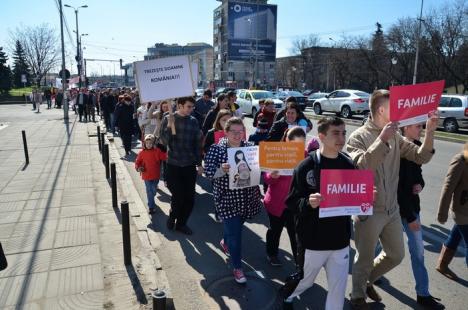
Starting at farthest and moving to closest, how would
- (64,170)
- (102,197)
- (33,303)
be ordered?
(64,170) → (102,197) → (33,303)

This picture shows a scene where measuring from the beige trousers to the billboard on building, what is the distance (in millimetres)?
66425

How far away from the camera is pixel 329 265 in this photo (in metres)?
3.29

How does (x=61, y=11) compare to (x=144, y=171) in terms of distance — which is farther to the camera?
(x=61, y=11)

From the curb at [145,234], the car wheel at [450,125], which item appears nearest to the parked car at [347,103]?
the car wheel at [450,125]

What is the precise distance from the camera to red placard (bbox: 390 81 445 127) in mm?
3195

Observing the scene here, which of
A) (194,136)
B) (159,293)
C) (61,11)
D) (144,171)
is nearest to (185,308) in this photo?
(159,293)

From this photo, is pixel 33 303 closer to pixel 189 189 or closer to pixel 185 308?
pixel 185 308

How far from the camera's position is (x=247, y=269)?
482cm

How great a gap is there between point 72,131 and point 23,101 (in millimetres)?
38977

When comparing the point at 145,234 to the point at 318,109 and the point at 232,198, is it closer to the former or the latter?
the point at 232,198

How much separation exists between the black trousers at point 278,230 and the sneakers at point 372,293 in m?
0.94

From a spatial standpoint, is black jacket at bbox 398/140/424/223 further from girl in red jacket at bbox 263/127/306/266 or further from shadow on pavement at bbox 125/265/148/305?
shadow on pavement at bbox 125/265/148/305

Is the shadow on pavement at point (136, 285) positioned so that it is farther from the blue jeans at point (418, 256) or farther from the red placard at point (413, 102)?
the red placard at point (413, 102)

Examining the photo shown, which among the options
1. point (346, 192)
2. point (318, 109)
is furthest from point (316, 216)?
point (318, 109)
